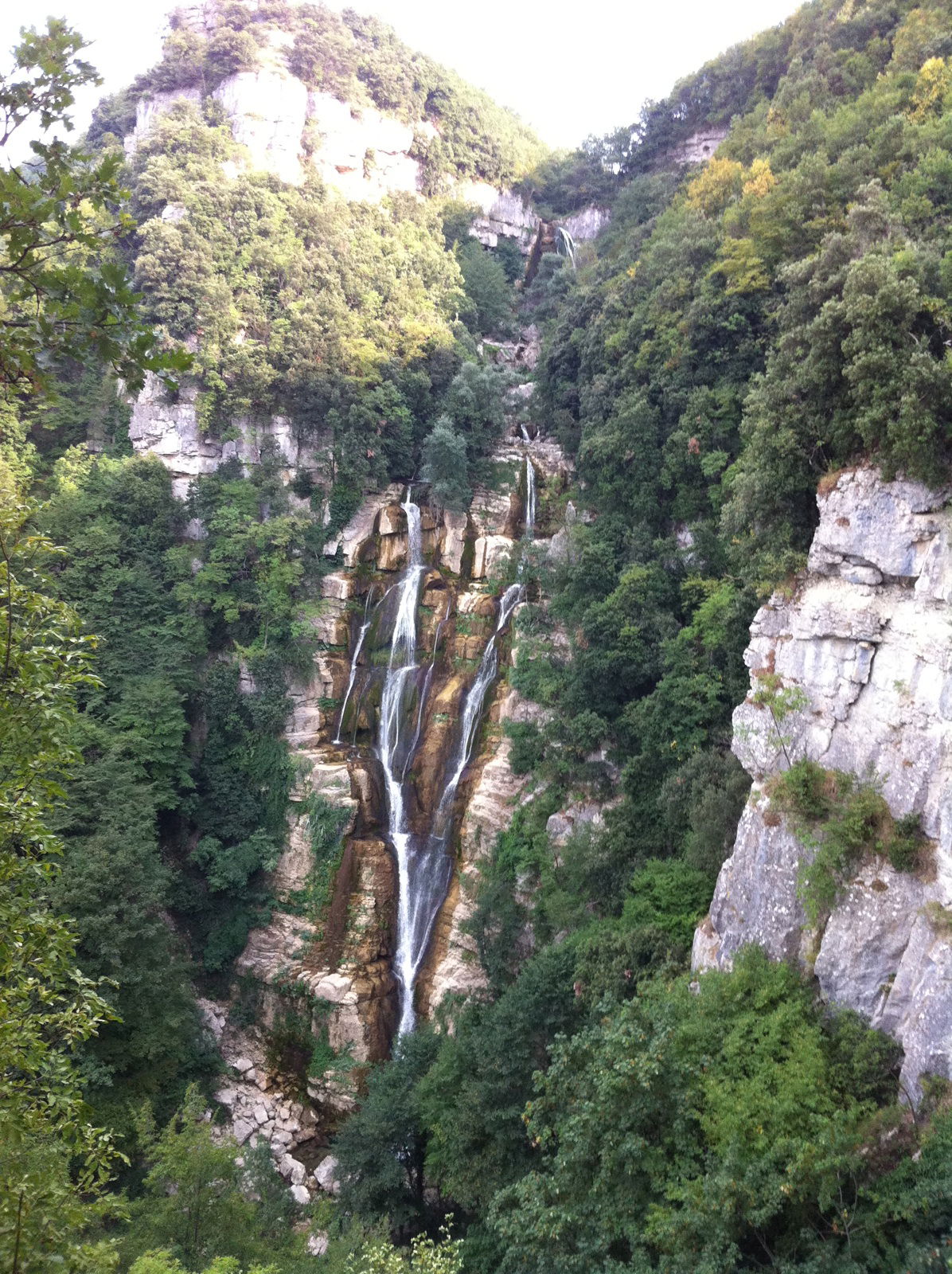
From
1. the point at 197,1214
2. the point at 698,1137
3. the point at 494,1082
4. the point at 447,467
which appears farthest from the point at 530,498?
the point at 197,1214

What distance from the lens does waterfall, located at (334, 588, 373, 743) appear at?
2330cm

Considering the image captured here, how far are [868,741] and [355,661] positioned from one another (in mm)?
16411

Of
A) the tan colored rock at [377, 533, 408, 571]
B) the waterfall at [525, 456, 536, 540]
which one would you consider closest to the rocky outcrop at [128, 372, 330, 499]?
the tan colored rock at [377, 533, 408, 571]

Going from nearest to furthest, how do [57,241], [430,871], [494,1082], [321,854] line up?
[57,241] → [494,1082] → [430,871] → [321,854]

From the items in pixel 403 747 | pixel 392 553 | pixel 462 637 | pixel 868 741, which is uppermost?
pixel 392 553

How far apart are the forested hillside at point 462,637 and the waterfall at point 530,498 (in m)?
0.21

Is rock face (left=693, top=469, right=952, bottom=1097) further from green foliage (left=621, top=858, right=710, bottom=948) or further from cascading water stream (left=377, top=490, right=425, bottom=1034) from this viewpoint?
cascading water stream (left=377, top=490, right=425, bottom=1034)

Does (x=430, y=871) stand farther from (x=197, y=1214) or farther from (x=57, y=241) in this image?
(x=57, y=241)

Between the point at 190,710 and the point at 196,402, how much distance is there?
1134cm

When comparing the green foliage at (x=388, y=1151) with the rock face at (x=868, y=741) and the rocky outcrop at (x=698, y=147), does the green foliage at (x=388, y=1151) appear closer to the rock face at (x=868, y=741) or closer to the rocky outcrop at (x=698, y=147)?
the rock face at (x=868, y=741)

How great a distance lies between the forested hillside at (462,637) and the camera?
587 centimetres

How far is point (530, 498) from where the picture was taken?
27344 mm

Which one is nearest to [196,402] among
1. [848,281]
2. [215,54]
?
[215,54]

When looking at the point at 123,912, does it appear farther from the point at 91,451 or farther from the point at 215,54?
the point at 215,54
